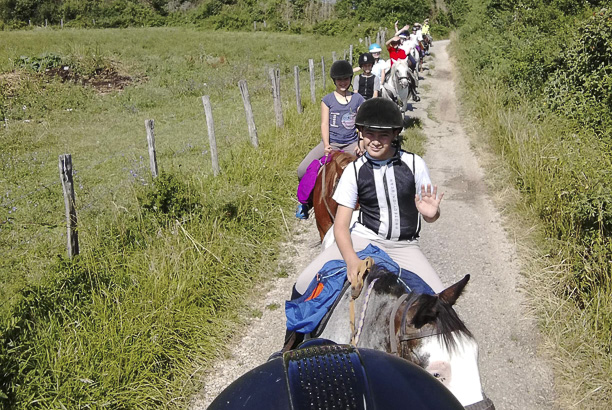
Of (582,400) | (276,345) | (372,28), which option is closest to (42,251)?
(276,345)

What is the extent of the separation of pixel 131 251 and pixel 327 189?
84.5 inches

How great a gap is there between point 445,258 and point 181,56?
21.9 meters

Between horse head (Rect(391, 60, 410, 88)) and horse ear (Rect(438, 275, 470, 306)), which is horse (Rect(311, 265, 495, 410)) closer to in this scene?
horse ear (Rect(438, 275, 470, 306))

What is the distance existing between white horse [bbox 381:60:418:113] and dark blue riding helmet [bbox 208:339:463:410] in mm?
10729

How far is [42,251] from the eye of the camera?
5777mm

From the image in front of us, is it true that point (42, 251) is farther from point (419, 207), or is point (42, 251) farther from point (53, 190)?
point (419, 207)

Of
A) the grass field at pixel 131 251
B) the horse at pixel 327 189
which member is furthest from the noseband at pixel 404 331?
the horse at pixel 327 189

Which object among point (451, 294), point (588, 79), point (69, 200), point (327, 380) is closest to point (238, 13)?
point (588, 79)

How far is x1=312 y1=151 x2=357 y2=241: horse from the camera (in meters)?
4.73

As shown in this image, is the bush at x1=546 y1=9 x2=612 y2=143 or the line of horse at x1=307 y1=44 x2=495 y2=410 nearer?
the line of horse at x1=307 y1=44 x2=495 y2=410

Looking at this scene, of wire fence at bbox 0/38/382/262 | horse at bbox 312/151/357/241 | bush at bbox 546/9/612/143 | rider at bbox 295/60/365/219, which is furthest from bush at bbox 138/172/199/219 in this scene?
bush at bbox 546/9/612/143

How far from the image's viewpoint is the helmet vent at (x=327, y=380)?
1257 millimetres

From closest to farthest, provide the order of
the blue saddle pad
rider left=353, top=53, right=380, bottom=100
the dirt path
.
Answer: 1. the blue saddle pad
2. the dirt path
3. rider left=353, top=53, right=380, bottom=100

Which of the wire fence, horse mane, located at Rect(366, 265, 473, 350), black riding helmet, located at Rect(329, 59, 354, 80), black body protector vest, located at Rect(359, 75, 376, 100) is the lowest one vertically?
the wire fence
